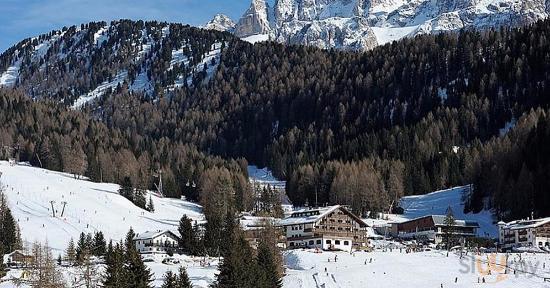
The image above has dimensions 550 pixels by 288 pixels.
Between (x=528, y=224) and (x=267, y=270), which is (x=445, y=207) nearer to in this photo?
(x=528, y=224)

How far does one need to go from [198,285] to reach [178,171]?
117m

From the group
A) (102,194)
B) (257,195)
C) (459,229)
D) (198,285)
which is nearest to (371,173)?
(257,195)

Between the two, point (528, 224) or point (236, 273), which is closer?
point (236, 273)

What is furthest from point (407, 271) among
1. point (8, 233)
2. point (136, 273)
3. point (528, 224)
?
point (8, 233)

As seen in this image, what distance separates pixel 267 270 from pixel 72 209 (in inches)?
2707

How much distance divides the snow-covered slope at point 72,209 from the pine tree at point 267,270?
4450 centimetres

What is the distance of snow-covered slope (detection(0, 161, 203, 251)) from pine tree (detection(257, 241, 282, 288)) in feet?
146

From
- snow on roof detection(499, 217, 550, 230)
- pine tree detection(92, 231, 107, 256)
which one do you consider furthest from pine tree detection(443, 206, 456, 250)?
pine tree detection(92, 231, 107, 256)

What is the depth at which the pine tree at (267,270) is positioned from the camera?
57281 millimetres

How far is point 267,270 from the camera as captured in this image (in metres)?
60.5

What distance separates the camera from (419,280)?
74688mm

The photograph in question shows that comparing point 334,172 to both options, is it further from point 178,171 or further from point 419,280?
point 419,280

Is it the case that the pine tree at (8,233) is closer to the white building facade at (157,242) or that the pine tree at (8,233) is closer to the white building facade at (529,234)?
the white building facade at (157,242)

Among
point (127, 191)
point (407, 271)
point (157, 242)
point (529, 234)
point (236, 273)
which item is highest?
point (127, 191)
